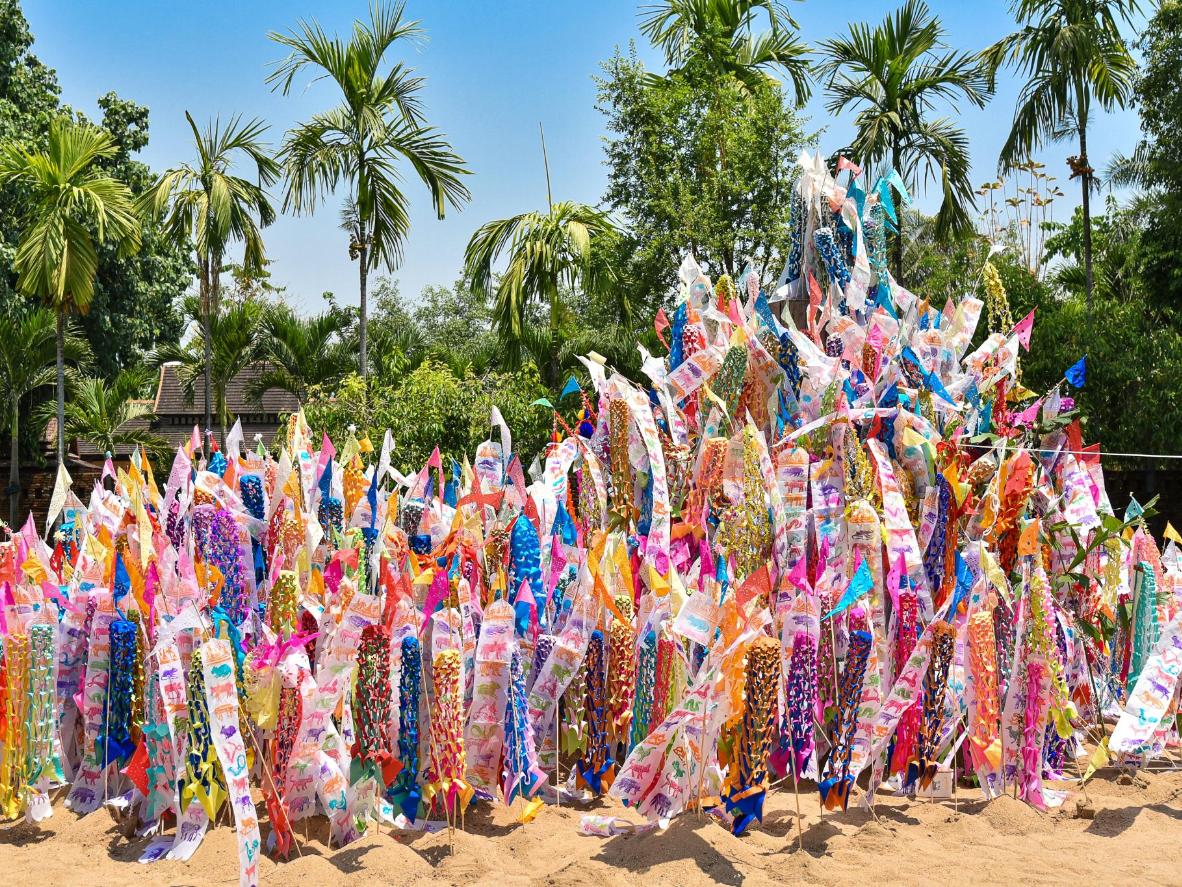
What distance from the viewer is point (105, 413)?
18188mm

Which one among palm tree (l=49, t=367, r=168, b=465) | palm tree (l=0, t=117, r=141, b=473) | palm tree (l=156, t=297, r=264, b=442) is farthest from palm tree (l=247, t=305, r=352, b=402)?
palm tree (l=0, t=117, r=141, b=473)

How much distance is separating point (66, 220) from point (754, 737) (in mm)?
12029

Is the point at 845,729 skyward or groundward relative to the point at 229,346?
groundward

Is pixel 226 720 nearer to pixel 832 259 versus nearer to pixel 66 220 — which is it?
pixel 832 259

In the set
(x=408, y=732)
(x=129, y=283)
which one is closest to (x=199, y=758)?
(x=408, y=732)

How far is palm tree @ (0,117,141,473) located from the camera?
13.3 metres

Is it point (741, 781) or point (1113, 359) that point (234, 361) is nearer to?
point (1113, 359)

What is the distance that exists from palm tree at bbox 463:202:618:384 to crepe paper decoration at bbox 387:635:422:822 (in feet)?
28.0

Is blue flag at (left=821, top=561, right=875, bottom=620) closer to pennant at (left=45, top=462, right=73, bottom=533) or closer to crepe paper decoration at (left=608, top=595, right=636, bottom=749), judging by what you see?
crepe paper decoration at (left=608, top=595, right=636, bottom=749)

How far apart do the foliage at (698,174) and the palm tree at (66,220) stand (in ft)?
19.0

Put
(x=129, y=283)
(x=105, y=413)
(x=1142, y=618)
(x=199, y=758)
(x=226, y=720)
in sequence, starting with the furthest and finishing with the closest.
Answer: (x=129, y=283) → (x=105, y=413) → (x=1142, y=618) → (x=199, y=758) → (x=226, y=720)

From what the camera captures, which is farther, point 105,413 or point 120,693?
point 105,413

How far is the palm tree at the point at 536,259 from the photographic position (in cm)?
1259

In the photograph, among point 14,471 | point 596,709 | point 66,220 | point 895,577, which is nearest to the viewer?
point 596,709
